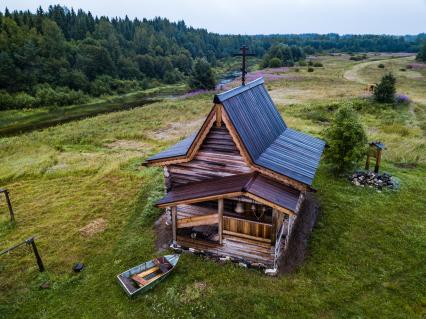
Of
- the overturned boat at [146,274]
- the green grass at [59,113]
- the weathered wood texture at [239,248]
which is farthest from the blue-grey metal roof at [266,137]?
the green grass at [59,113]

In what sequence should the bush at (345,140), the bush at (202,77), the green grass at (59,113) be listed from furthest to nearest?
the bush at (202,77) < the green grass at (59,113) < the bush at (345,140)

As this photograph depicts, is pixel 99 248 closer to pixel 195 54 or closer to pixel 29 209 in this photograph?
pixel 29 209

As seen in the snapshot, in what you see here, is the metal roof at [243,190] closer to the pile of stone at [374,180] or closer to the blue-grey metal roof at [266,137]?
the blue-grey metal roof at [266,137]

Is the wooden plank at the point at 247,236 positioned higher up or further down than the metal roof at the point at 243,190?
further down

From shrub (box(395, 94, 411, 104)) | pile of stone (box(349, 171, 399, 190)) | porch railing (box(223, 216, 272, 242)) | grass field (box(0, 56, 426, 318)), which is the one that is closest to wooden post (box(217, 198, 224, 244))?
porch railing (box(223, 216, 272, 242))

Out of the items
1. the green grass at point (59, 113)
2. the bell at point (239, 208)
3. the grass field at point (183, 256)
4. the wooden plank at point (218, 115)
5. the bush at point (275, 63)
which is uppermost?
the bush at point (275, 63)

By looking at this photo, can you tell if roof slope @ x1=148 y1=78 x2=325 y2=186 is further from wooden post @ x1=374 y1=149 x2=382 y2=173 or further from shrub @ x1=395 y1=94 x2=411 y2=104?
shrub @ x1=395 y1=94 x2=411 y2=104
